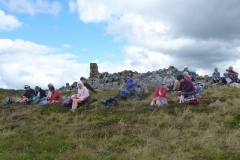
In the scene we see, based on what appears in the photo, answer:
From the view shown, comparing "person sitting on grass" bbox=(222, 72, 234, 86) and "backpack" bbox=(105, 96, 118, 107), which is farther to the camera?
"person sitting on grass" bbox=(222, 72, 234, 86)

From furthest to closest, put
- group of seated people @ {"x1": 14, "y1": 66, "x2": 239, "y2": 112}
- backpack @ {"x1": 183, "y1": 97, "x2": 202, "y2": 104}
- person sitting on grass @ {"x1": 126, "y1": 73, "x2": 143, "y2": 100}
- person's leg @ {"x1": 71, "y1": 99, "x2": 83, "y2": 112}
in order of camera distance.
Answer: person sitting on grass @ {"x1": 126, "y1": 73, "x2": 143, "y2": 100} < person's leg @ {"x1": 71, "y1": 99, "x2": 83, "y2": 112} < group of seated people @ {"x1": 14, "y1": 66, "x2": 239, "y2": 112} < backpack @ {"x1": 183, "y1": 97, "x2": 202, "y2": 104}

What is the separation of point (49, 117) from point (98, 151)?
20.6ft

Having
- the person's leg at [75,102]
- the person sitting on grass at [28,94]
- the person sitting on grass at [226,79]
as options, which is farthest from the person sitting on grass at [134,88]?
the person sitting on grass at [226,79]

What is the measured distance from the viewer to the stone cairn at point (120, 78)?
26344 mm

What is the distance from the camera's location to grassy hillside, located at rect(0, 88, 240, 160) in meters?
9.47

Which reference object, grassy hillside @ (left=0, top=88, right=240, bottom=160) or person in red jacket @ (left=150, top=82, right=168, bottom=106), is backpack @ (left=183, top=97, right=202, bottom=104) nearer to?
grassy hillside @ (left=0, top=88, right=240, bottom=160)

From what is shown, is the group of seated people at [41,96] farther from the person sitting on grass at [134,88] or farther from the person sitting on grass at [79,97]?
the person sitting on grass at [134,88]

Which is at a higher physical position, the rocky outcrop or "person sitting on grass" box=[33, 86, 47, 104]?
the rocky outcrop

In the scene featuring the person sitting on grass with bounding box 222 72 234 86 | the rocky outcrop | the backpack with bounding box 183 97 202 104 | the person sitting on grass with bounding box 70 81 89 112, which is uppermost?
the rocky outcrop

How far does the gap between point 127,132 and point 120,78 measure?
1819 cm

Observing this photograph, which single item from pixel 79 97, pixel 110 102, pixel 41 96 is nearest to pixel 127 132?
pixel 110 102

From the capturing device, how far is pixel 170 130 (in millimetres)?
11484

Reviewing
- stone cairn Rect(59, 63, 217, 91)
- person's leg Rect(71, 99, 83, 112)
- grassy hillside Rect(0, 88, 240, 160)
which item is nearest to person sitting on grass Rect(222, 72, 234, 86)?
stone cairn Rect(59, 63, 217, 91)

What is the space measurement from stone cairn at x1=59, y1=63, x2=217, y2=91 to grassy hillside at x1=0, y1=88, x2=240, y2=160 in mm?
9768
